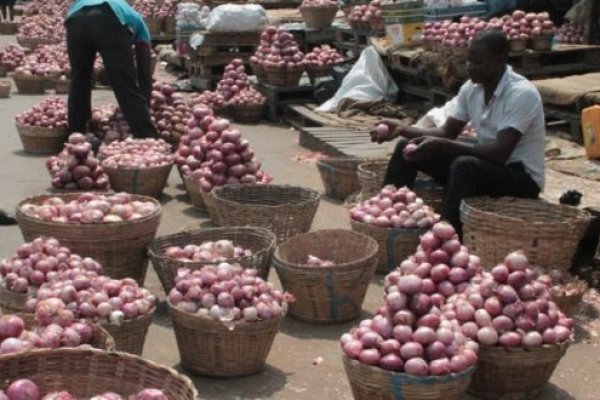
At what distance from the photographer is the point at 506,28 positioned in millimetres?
8656

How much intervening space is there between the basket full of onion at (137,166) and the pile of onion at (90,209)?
1593 mm

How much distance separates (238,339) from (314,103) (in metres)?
7.17

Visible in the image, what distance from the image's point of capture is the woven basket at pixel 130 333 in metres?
3.87

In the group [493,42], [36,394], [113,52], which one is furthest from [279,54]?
[36,394]

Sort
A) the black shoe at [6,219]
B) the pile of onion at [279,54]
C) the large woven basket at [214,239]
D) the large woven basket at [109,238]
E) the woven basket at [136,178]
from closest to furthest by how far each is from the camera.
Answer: the large woven basket at [214,239]
the large woven basket at [109,238]
the black shoe at [6,219]
the woven basket at [136,178]
the pile of onion at [279,54]

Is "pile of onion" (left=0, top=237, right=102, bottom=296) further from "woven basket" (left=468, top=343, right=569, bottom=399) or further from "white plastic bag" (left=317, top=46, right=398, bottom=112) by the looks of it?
"white plastic bag" (left=317, top=46, right=398, bottom=112)

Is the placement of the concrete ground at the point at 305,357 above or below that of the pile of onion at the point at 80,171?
below

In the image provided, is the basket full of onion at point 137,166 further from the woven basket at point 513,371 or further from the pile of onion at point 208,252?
the woven basket at point 513,371

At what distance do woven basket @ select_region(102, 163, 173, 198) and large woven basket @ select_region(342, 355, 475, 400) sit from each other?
3.66m

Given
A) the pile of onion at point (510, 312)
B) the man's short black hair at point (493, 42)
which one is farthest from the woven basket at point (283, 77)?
the pile of onion at point (510, 312)

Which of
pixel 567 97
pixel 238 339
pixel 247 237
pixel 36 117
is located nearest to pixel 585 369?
pixel 238 339

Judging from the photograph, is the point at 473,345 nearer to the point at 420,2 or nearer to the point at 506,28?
the point at 506,28

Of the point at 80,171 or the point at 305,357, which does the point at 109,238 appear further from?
the point at 80,171

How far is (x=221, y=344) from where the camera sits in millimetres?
4035
